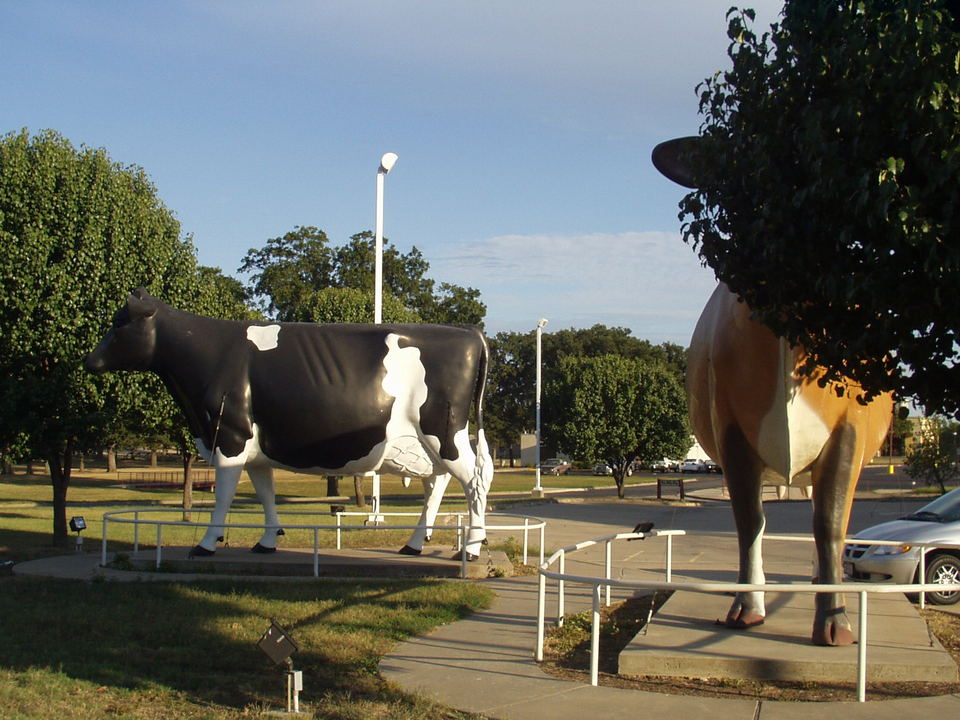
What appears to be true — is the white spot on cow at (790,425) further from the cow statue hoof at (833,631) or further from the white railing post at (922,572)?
the white railing post at (922,572)

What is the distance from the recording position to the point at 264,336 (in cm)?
1415

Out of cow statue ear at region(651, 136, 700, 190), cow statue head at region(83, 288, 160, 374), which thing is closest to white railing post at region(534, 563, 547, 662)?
cow statue ear at region(651, 136, 700, 190)

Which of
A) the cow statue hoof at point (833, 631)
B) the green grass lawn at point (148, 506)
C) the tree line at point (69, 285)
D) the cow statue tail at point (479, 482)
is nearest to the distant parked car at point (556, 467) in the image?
the green grass lawn at point (148, 506)

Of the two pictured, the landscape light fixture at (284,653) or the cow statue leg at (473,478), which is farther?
the cow statue leg at (473,478)

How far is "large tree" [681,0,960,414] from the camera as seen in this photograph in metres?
5.04

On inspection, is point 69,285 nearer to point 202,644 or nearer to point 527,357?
point 202,644

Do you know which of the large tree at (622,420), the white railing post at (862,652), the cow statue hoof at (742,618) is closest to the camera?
the white railing post at (862,652)

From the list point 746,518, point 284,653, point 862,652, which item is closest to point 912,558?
point 746,518

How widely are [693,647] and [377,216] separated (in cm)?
1488

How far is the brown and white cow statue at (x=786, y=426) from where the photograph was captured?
767 centimetres

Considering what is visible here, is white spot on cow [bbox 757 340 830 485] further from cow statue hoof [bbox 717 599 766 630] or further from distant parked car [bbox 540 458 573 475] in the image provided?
distant parked car [bbox 540 458 573 475]

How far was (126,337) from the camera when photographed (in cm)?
1380

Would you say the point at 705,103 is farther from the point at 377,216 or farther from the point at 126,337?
the point at 377,216

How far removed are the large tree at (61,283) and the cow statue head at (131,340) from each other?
348 cm
